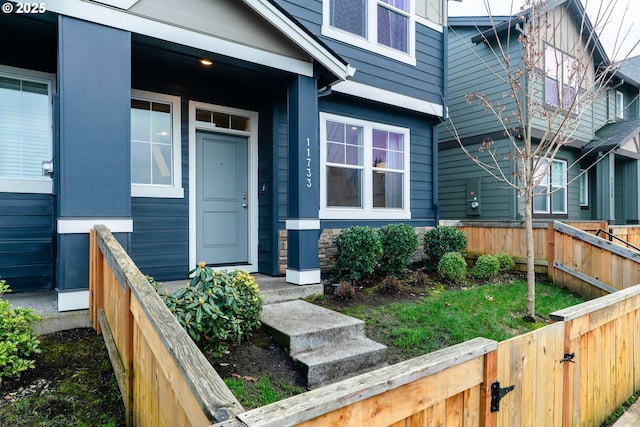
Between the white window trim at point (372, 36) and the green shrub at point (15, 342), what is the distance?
18.0 feet

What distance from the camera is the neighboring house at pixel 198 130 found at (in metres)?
3.48

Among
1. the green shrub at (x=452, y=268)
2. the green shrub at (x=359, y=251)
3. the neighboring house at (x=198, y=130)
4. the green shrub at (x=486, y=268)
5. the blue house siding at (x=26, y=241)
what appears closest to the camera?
the neighboring house at (x=198, y=130)

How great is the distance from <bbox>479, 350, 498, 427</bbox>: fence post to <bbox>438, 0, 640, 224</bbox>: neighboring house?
772 cm

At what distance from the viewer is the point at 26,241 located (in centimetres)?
437

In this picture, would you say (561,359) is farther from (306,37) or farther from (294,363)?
(306,37)

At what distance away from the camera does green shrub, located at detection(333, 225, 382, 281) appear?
18.0ft

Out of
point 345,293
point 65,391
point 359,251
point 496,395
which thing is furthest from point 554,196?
point 65,391

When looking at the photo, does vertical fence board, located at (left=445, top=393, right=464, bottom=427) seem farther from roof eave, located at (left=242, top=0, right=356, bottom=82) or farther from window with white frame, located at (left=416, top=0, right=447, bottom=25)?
window with white frame, located at (left=416, top=0, right=447, bottom=25)

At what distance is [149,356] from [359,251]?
3809mm

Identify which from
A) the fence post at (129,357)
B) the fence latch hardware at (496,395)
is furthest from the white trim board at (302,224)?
the fence latch hardware at (496,395)

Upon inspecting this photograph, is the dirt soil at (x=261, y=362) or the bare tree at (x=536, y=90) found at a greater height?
the bare tree at (x=536, y=90)

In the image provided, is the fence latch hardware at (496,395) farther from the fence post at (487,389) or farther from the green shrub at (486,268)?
the green shrub at (486,268)

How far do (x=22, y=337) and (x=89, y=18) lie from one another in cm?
280

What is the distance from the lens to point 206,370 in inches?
59.4
